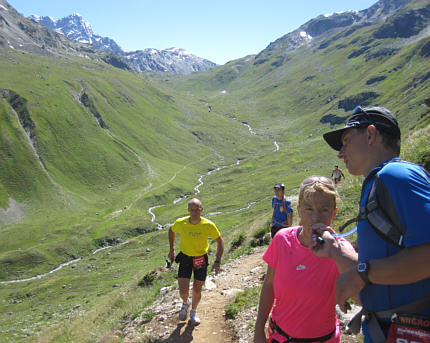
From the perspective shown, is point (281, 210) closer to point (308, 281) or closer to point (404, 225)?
point (308, 281)

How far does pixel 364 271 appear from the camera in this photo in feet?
9.84

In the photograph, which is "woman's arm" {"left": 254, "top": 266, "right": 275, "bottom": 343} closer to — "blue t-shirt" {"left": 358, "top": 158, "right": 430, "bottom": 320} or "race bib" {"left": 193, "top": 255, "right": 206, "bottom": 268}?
"blue t-shirt" {"left": 358, "top": 158, "right": 430, "bottom": 320}

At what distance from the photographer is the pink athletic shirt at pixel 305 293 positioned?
14.5 feet

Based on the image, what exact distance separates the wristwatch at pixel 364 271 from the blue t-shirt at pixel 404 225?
0.14 meters

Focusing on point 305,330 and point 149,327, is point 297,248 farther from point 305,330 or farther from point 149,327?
point 149,327

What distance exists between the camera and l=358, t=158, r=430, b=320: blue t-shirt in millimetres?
2689

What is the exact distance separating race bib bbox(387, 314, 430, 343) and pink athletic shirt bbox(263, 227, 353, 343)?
1469mm

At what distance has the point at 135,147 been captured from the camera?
168 metres

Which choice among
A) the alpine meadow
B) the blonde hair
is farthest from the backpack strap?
the alpine meadow

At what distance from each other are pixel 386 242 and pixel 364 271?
0.34m

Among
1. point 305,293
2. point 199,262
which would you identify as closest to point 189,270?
point 199,262

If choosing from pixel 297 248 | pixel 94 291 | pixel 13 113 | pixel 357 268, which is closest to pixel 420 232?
pixel 357 268

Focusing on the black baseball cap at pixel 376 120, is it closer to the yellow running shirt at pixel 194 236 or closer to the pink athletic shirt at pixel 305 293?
the pink athletic shirt at pixel 305 293

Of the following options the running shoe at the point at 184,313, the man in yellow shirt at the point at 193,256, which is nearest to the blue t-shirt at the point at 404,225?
the man in yellow shirt at the point at 193,256
